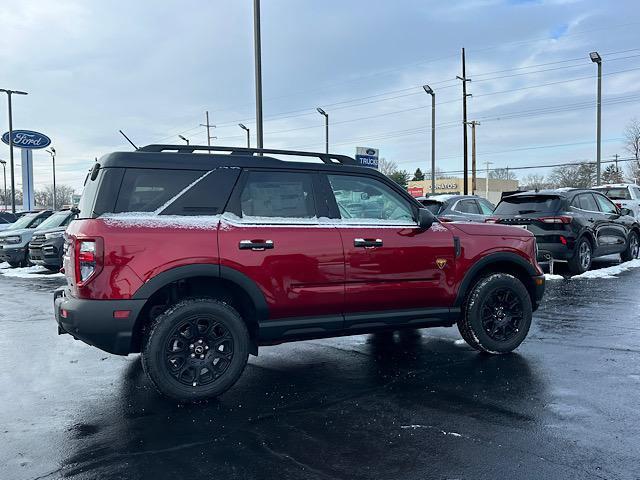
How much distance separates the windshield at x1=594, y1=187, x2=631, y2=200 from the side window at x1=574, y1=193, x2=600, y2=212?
23.6ft

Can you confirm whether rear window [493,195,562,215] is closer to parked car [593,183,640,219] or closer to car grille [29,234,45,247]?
parked car [593,183,640,219]

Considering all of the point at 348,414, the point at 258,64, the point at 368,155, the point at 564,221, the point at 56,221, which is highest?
the point at 258,64

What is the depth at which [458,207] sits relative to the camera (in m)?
13.1

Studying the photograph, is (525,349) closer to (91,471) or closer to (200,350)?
(200,350)

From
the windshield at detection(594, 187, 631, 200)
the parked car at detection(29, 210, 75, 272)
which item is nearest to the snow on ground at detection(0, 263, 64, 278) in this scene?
the parked car at detection(29, 210, 75, 272)

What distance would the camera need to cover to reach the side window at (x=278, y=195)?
185 inches

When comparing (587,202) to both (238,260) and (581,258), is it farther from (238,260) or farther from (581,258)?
(238,260)

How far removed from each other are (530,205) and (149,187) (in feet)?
28.9

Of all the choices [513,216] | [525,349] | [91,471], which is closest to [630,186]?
[513,216]

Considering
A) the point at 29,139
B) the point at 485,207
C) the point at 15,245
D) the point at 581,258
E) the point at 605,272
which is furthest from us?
the point at 29,139

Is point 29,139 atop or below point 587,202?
atop

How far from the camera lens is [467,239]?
18.0 feet

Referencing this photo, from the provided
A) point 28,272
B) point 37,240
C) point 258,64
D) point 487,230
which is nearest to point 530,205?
point 487,230

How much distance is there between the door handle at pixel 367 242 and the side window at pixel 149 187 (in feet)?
4.85
